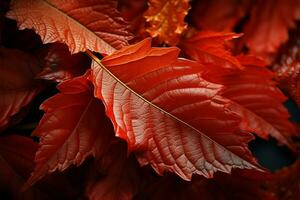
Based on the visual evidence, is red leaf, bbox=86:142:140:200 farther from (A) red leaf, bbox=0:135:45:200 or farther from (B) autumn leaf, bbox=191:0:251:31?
(B) autumn leaf, bbox=191:0:251:31

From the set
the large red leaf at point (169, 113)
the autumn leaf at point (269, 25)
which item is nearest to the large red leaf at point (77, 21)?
the large red leaf at point (169, 113)

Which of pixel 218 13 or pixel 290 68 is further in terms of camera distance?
pixel 218 13

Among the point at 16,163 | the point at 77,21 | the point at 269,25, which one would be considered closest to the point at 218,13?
the point at 269,25

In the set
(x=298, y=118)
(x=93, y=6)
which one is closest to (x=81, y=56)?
(x=93, y=6)

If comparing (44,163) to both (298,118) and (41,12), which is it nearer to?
(41,12)

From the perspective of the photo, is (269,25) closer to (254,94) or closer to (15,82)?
(254,94)

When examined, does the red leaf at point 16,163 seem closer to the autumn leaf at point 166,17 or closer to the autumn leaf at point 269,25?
the autumn leaf at point 166,17
